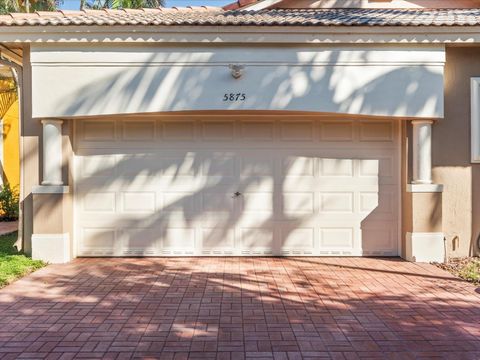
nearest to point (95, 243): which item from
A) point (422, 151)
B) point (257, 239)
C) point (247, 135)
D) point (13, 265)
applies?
point (13, 265)

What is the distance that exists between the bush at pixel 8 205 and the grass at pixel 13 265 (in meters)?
5.15

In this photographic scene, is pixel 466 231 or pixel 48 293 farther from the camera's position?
pixel 466 231

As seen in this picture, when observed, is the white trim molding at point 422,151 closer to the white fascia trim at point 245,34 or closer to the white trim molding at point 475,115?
the white trim molding at point 475,115

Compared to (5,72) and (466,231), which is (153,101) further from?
(5,72)

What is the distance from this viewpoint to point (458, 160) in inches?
318

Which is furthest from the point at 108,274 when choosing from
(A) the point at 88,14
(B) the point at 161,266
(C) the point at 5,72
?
(C) the point at 5,72

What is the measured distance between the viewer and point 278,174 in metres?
8.29

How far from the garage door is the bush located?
6560 millimetres

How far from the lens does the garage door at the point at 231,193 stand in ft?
27.1

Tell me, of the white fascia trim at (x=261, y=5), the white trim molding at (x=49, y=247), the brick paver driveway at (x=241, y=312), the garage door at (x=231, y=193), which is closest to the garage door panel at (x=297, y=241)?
the garage door at (x=231, y=193)

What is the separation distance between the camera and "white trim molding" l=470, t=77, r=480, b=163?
7.99 meters

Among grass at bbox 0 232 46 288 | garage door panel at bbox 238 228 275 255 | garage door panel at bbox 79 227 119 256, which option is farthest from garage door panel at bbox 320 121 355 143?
grass at bbox 0 232 46 288

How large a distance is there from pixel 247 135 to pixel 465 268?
4.49m

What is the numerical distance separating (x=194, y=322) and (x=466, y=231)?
5824mm
